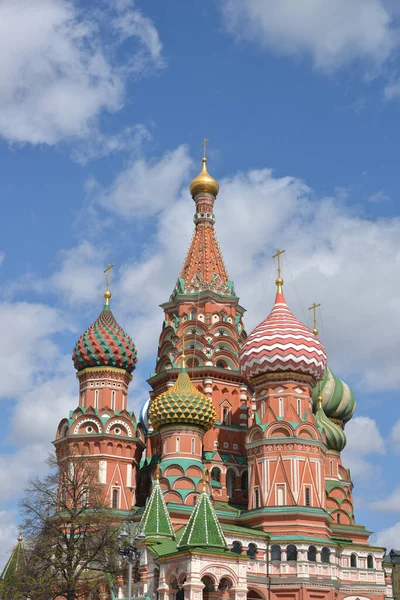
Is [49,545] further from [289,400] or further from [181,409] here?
[289,400]

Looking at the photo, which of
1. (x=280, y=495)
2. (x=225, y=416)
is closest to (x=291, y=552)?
(x=280, y=495)

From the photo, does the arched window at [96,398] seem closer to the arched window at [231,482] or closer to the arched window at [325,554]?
the arched window at [231,482]

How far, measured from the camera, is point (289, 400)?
3803cm

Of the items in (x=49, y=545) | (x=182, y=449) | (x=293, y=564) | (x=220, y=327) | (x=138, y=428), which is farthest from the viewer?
(x=220, y=327)

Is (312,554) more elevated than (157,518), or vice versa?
(157,518)

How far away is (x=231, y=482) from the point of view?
131ft

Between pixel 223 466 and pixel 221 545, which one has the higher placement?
pixel 223 466

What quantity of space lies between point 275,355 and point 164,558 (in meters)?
11.4

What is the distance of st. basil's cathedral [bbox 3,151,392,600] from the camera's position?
3475 cm

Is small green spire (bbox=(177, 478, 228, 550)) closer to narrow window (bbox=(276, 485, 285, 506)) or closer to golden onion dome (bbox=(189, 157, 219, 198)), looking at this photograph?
narrow window (bbox=(276, 485, 285, 506))

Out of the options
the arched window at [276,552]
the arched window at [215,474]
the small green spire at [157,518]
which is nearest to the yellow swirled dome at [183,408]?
the arched window at [215,474]

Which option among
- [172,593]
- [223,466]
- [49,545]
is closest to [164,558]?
[172,593]

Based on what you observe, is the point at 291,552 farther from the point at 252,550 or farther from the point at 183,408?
the point at 183,408

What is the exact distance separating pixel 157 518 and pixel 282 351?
942 cm
